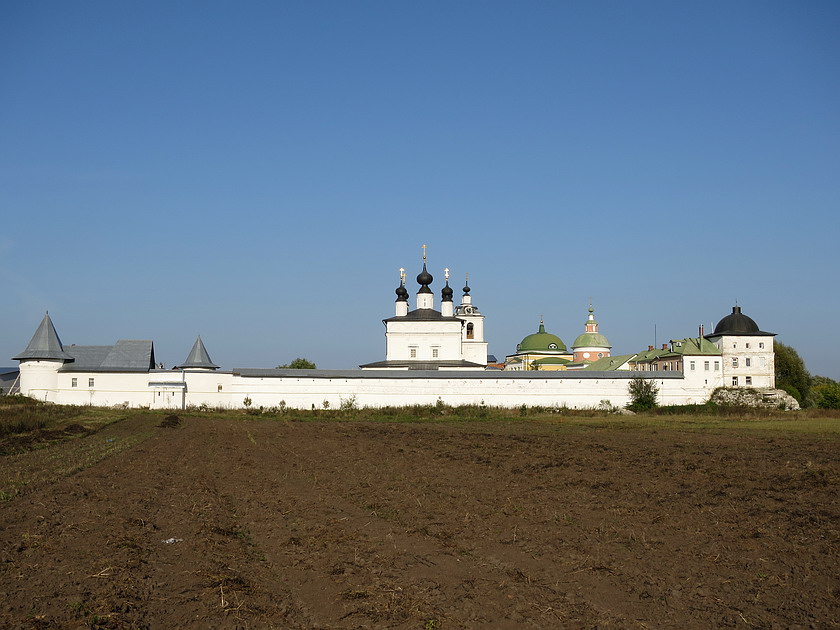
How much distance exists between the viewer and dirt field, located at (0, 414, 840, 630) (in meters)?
6.45

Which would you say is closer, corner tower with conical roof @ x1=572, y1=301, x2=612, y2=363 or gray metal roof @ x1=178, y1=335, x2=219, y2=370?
gray metal roof @ x1=178, y1=335, x2=219, y2=370

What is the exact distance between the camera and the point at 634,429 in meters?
29.4

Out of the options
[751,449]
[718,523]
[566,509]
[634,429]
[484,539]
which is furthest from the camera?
[634,429]

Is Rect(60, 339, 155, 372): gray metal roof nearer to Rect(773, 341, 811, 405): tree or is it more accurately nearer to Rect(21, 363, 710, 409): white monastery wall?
Rect(21, 363, 710, 409): white monastery wall

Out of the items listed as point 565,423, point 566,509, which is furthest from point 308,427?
point 566,509

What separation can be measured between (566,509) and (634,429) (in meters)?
19.5

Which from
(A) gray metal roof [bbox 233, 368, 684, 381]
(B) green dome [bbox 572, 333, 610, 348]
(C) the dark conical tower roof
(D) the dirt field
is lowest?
(D) the dirt field

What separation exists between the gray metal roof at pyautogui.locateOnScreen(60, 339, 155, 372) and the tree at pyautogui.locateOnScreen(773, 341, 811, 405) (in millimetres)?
41221

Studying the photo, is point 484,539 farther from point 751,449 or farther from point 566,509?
point 751,449

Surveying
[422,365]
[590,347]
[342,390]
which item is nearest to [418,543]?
[342,390]

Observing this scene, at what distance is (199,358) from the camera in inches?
1679

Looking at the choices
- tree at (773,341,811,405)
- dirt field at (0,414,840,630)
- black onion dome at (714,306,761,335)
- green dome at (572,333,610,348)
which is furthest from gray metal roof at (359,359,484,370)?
dirt field at (0,414,840,630)

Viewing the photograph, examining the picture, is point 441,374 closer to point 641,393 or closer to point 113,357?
point 641,393

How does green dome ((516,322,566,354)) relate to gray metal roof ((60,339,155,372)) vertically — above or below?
above
